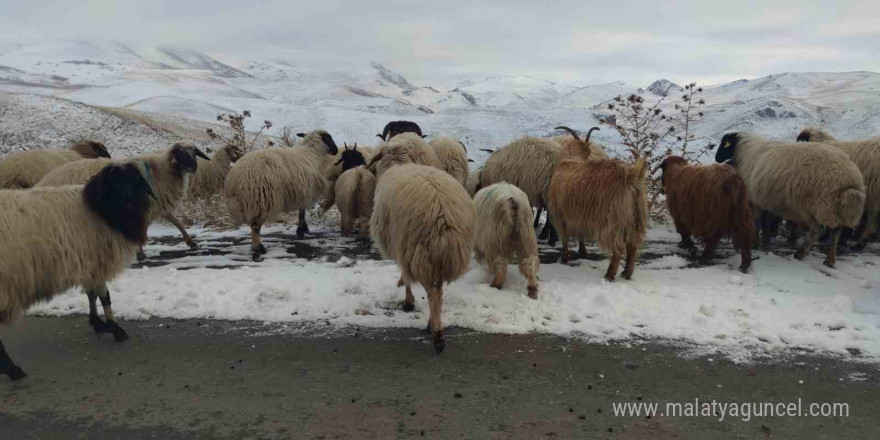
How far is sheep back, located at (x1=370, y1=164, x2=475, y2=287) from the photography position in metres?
4.70

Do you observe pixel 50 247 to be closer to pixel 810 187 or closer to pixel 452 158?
pixel 452 158

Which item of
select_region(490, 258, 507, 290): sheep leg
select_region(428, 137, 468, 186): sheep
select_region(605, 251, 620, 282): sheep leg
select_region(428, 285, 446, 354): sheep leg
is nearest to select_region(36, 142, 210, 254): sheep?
select_region(428, 137, 468, 186): sheep

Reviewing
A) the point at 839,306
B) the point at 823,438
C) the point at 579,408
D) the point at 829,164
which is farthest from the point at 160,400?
the point at 829,164

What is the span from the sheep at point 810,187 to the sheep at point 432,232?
4.79 metres

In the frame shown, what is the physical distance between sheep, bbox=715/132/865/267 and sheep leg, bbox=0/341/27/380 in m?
8.58

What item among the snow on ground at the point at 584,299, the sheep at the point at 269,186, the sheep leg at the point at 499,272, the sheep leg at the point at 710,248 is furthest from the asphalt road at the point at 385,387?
the sheep at the point at 269,186

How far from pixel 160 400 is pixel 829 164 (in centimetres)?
785

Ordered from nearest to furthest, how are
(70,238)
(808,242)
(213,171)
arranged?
(70,238) < (808,242) < (213,171)

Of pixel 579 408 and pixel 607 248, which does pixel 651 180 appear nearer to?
pixel 607 248

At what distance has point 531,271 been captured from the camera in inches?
237

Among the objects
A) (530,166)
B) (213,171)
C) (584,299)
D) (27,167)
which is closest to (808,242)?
(584,299)

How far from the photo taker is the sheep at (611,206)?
6.48 meters

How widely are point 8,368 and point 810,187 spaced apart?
28.5ft

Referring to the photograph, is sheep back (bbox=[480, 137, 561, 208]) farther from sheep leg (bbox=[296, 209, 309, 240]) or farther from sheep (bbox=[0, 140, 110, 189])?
sheep (bbox=[0, 140, 110, 189])
